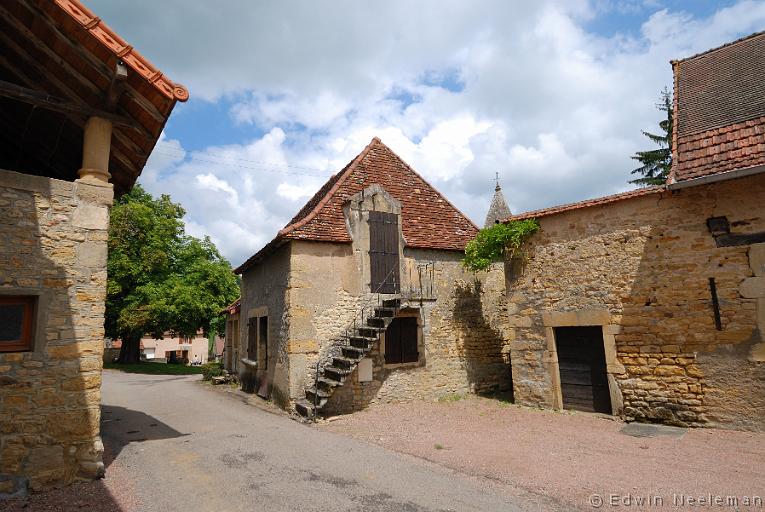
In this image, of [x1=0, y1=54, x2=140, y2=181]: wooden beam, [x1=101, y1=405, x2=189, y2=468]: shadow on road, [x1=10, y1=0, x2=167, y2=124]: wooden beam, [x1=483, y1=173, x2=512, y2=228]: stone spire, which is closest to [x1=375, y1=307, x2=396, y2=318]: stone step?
[x1=101, y1=405, x2=189, y2=468]: shadow on road

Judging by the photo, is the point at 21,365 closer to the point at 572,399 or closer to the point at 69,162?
the point at 69,162

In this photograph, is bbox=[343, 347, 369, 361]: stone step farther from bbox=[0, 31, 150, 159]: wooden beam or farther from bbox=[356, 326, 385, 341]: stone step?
bbox=[0, 31, 150, 159]: wooden beam

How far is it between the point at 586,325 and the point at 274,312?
7.42 metres

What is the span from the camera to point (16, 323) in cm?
523

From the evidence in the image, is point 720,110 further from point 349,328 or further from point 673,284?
point 349,328

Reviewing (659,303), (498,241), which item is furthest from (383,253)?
(659,303)

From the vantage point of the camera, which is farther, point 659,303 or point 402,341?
point 402,341

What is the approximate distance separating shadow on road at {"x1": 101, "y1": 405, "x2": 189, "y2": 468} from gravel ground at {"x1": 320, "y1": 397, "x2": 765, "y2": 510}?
311cm

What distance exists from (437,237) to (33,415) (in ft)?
31.0

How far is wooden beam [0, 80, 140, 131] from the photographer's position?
551cm

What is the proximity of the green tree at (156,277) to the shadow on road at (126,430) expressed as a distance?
13005mm

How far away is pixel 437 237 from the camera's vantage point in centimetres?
1236

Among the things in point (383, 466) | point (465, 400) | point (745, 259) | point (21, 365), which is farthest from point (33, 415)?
point (745, 259)

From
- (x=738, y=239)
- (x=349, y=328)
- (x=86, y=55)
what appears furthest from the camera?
(x=349, y=328)
